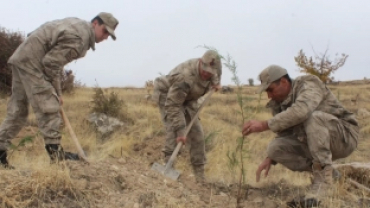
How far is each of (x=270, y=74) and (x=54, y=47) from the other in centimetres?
213

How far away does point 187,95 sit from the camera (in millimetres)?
6000

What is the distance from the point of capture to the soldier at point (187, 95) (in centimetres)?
574

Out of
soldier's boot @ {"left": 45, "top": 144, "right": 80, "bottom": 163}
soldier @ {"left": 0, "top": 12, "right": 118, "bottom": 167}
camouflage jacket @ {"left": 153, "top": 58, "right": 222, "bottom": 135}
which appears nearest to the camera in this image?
soldier's boot @ {"left": 45, "top": 144, "right": 80, "bottom": 163}

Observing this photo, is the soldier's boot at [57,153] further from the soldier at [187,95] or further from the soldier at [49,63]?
the soldier at [187,95]

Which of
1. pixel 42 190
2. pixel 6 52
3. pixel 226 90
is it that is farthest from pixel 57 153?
pixel 226 90

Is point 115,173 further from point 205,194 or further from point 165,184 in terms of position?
point 205,194

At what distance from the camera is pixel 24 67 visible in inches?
181

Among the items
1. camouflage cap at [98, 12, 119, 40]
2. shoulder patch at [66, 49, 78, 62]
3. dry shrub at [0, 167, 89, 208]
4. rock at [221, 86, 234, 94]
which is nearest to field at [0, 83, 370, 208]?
dry shrub at [0, 167, 89, 208]

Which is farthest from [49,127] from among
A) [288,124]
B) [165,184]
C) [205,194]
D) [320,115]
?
[320,115]

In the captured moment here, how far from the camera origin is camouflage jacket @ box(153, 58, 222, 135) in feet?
18.9

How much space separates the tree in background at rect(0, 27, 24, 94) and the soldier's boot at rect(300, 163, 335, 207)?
343 inches

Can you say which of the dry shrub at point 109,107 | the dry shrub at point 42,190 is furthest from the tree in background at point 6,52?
the dry shrub at point 42,190

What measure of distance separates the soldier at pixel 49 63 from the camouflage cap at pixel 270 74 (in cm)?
161

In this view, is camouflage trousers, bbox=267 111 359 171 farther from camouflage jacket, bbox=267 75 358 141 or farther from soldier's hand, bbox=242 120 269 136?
soldier's hand, bbox=242 120 269 136
